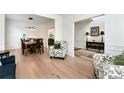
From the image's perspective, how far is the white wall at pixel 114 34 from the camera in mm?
3602

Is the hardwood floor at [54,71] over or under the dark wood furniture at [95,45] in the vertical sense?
under

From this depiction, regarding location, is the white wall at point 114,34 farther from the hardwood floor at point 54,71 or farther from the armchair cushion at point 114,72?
the armchair cushion at point 114,72

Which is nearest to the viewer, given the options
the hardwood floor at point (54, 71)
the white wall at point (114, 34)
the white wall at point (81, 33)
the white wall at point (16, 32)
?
the hardwood floor at point (54, 71)

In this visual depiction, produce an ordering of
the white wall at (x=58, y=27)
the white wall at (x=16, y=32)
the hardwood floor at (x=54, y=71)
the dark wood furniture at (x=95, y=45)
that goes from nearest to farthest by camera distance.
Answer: the hardwood floor at (x=54, y=71)
the white wall at (x=58, y=27)
the dark wood furniture at (x=95, y=45)
the white wall at (x=16, y=32)

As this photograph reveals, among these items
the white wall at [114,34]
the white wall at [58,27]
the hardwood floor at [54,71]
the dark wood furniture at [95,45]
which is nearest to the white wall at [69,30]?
the white wall at [58,27]

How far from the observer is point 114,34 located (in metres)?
3.80

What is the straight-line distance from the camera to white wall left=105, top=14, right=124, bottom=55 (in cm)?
360

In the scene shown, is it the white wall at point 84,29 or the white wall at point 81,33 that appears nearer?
the white wall at point 84,29

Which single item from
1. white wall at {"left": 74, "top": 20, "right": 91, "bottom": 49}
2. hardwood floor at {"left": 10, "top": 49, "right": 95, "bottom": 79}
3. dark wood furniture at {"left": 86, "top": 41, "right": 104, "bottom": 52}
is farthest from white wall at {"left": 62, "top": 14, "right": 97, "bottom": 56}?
white wall at {"left": 74, "top": 20, "right": 91, "bottom": 49}

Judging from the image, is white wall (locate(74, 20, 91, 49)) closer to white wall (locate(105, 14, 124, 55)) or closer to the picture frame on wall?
the picture frame on wall

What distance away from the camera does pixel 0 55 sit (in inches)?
143

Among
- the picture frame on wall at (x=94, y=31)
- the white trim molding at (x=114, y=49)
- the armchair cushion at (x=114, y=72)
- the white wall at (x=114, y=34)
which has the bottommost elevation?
the armchair cushion at (x=114, y=72)
